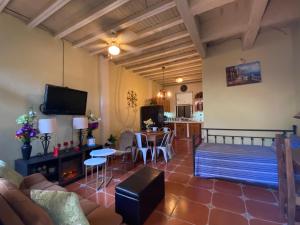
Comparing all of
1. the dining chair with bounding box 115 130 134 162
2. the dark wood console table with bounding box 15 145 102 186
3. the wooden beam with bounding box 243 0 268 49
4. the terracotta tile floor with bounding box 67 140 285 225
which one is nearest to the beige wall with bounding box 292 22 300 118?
the wooden beam with bounding box 243 0 268 49

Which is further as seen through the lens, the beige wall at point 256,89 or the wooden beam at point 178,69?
the wooden beam at point 178,69

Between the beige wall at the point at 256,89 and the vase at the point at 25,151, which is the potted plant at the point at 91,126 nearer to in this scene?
the vase at the point at 25,151

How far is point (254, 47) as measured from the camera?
3447 millimetres

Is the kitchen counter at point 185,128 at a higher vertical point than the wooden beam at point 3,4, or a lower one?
lower

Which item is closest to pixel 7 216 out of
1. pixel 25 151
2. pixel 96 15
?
pixel 25 151

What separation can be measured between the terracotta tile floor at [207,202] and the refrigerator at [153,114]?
3144 mm

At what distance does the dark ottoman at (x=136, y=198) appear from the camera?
1.72m

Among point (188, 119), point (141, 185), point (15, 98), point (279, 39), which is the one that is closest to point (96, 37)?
point (15, 98)

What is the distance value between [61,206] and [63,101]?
2578 millimetres

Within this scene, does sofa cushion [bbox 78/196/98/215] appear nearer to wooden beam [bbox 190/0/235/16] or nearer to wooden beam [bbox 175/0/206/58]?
wooden beam [bbox 175/0/206/58]

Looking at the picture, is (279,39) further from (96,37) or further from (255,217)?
(96,37)

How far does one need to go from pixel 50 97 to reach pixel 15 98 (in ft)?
1.65

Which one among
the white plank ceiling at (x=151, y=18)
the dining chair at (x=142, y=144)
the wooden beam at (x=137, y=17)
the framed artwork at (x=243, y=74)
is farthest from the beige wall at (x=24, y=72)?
the framed artwork at (x=243, y=74)

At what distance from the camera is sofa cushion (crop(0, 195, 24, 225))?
0.84 metres
